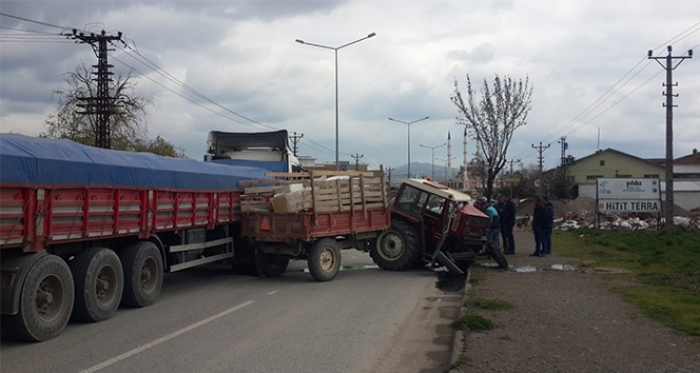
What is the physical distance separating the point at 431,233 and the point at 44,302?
961cm

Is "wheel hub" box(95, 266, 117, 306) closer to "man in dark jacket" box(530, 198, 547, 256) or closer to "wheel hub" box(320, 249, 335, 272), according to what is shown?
"wheel hub" box(320, 249, 335, 272)

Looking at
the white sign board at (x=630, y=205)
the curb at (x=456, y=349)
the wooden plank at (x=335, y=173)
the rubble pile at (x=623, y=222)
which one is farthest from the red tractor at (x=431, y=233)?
the rubble pile at (x=623, y=222)

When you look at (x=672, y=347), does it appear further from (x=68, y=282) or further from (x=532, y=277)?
(x=68, y=282)

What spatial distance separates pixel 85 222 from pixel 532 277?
906 cm

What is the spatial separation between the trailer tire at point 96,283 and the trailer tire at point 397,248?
7.09 m

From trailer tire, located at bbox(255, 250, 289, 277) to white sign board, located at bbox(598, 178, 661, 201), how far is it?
1957 cm

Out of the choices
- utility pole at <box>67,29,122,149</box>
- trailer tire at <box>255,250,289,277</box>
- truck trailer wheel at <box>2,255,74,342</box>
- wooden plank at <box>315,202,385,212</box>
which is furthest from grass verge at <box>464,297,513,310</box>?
utility pole at <box>67,29,122,149</box>

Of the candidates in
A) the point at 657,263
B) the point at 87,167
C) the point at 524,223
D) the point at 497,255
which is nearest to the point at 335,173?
the point at 497,255

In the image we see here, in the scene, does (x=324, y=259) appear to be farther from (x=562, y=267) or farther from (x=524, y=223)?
(x=524, y=223)

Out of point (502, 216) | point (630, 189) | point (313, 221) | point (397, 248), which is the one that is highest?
point (630, 189)

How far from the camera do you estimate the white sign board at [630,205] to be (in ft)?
92.9

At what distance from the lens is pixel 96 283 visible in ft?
30.6

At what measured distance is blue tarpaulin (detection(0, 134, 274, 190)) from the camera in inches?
299

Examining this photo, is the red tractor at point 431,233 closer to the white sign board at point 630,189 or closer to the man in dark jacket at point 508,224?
the man in dark jacket at point 508,224
